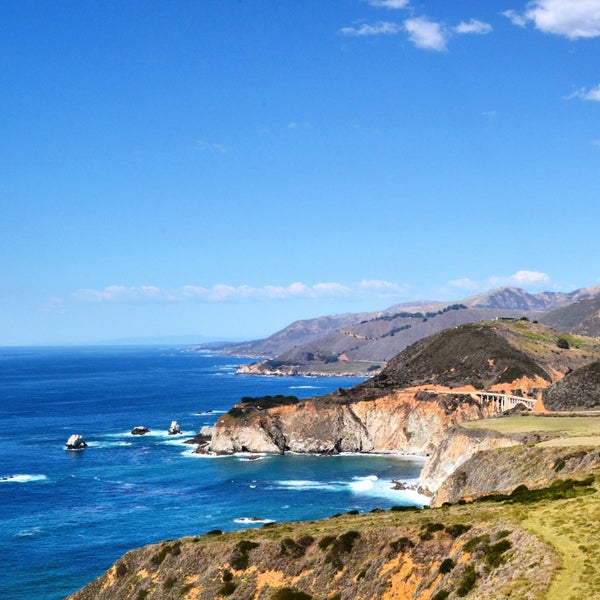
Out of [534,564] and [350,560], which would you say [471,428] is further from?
[534,564]

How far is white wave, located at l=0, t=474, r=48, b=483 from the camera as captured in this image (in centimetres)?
13231

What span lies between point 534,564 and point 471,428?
3225 inches

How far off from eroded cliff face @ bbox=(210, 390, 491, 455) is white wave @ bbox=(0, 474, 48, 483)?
130ft

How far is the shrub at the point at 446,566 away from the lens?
42816mm

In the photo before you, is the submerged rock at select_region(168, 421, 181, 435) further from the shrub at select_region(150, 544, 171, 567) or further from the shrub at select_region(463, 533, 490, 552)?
the shrub at select_region(463, 533, 490, 552)

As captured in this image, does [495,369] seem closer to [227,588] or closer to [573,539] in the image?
[227,588]

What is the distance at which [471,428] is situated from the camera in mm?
116188

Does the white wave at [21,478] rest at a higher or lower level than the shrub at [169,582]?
lower

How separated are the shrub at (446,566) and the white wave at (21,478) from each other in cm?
10658

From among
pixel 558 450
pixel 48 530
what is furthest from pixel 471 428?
pixel 48 530

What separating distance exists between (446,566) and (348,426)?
125736 millimetres

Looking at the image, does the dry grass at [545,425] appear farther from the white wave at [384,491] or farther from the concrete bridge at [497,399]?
the concrete bridge at [497,399]

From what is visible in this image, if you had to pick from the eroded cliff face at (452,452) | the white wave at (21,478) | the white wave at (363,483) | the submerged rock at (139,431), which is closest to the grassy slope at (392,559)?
the eroded cliff face at (452,452)

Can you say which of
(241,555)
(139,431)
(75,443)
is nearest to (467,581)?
(241,555)
